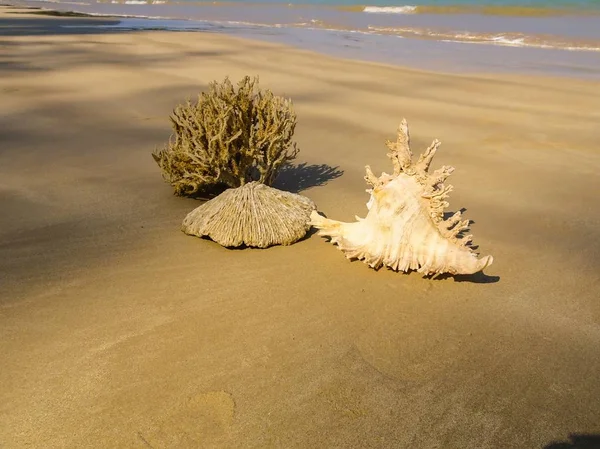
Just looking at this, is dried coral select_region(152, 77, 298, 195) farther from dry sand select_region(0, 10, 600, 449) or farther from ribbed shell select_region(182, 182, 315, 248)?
ribbed shell select_region(182, 182, 315, 248)

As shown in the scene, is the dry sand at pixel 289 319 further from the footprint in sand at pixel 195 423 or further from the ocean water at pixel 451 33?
the ocean water at pixel 451 33

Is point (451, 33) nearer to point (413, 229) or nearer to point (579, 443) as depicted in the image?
point (413, 229)

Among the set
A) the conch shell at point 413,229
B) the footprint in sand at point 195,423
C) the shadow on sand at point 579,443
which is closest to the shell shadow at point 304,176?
the conch shell at point 413,229

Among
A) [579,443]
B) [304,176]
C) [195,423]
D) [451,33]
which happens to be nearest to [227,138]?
[304,176]

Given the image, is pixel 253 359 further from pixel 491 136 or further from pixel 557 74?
pixel 557 74

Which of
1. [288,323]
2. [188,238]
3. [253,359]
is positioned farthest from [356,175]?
[253,359]

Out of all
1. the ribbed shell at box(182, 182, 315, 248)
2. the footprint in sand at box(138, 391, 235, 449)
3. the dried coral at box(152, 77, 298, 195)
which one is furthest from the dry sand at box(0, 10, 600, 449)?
the dried coral at box(152, 77, 298, 195)
